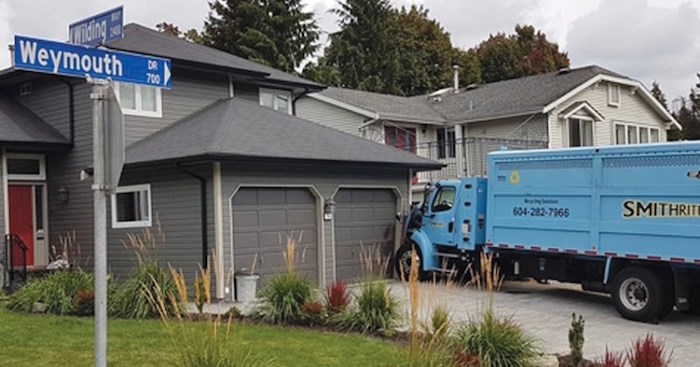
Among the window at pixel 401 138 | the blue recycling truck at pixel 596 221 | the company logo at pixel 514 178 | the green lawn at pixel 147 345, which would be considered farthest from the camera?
the window at pixel 401 138

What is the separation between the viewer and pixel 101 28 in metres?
5.02

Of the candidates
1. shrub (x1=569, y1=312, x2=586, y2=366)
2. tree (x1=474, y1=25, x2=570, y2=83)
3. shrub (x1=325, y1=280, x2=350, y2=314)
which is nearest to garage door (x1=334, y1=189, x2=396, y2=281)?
shrub (x1=325, y1=280, x2=350, y2=314)

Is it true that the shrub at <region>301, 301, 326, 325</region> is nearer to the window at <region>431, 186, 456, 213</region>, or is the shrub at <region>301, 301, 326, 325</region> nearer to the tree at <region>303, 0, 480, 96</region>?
the window at <region>431, 186, 456, 213</region>

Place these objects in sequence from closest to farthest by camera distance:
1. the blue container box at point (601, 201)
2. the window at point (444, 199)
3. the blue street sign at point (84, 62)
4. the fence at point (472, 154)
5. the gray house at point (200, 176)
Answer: the blue street sign at point (84, 62), the blue container box at point (601, 201), the gray house at point (200, 176), the window at point (444, 199), the fence at point (472, 154)

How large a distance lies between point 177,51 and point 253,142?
4957mm

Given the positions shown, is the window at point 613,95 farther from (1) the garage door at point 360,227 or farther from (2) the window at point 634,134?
(1) the garage door at point 360,227

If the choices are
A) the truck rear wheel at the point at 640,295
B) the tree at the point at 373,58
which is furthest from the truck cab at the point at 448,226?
the tree at the point at 373,58

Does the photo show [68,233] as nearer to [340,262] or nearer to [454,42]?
[340,262]

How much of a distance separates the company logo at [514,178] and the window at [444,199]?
1955mm

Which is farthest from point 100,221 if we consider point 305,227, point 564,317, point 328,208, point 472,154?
point 472,154

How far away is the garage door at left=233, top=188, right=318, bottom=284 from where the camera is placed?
551 inches

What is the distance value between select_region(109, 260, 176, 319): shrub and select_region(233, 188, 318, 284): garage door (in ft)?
7.67

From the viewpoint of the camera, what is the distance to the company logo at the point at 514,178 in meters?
13.5

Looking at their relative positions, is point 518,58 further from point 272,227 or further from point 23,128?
point 23,128
